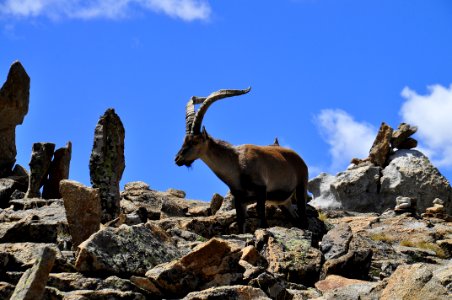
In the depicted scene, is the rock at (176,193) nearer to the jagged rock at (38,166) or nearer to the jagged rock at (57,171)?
the jagged rock at (57,171)

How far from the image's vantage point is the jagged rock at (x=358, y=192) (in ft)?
115

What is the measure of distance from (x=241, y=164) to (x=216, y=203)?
4.33m

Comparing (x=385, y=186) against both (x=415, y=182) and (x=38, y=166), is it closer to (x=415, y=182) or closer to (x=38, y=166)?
(x=415, y=182)

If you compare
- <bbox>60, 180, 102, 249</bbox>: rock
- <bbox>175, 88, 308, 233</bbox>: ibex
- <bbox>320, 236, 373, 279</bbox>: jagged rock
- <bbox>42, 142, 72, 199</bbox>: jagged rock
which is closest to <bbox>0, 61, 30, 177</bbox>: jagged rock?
<bbox>42, 142, 72, 199</bbox>: jagged rock

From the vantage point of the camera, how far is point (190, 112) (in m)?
23.2

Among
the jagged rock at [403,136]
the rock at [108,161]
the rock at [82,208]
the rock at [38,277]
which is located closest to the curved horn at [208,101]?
the rock at [108,161]

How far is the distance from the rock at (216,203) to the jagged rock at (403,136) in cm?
1344

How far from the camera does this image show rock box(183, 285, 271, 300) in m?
11.2

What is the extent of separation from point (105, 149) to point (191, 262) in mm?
10331

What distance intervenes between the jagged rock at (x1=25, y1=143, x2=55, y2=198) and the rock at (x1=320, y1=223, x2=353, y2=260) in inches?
642

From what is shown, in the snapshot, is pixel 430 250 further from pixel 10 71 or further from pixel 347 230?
pixel 10 71

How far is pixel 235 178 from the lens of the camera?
73.2ft

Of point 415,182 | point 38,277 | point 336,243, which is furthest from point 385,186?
point 38,277

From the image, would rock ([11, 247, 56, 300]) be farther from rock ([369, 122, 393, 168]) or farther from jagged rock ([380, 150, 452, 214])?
rock ([369, 122, 393, 168])
